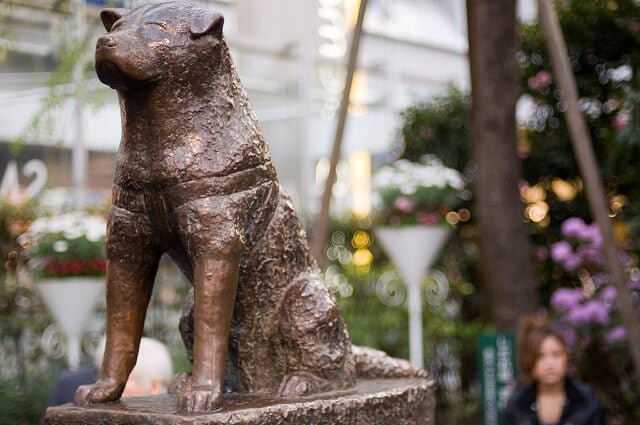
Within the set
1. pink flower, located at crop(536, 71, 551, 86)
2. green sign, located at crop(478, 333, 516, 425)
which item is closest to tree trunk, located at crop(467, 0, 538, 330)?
green sign, located at crop(478, 333, 516, 425)

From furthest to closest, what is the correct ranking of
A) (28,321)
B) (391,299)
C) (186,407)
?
(391,299) → (28,321) → (186,407)

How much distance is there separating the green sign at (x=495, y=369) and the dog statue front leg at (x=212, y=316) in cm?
337

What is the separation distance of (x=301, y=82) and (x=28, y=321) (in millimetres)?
4904

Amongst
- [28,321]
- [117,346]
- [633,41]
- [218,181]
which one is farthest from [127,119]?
[633,41]

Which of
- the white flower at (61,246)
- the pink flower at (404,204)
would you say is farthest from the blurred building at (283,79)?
the pink flower at (404,204)

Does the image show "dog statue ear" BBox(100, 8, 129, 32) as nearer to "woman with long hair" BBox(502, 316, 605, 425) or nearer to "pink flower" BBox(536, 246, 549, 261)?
"woman with long hair" BBox(502, 316, 605, 425)

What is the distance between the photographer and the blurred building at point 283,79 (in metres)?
6.57

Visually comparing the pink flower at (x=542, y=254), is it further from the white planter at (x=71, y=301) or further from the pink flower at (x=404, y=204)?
the white planter at (x=71, y=301)

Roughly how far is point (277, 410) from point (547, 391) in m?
1.82

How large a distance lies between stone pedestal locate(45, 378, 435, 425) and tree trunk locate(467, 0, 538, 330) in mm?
4057

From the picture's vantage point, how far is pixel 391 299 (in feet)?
25.1

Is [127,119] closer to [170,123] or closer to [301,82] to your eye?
[170,123]

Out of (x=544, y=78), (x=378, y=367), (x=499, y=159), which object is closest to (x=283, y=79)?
(x=544, y=78)

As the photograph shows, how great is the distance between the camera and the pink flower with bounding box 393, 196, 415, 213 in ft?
19.8
